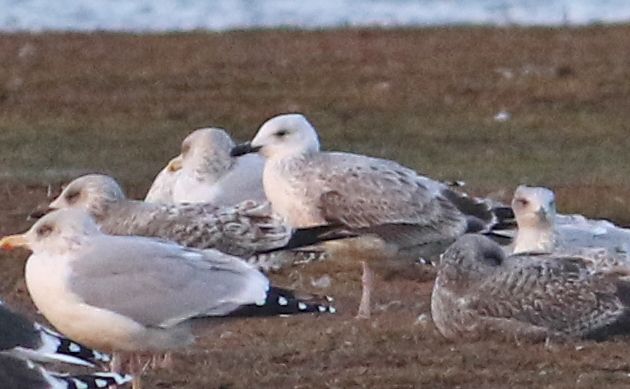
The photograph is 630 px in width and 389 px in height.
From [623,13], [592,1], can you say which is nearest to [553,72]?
[623,13]

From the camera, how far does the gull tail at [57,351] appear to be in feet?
23.6

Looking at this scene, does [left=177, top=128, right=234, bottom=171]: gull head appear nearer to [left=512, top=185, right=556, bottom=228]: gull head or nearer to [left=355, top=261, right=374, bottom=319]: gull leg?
[left=355, top=261, right=374, bottom=319]: gull leg

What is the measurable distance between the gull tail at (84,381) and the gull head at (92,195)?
271cm

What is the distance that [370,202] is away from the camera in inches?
392

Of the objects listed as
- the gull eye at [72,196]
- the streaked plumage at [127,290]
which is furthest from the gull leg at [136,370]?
the gull eye at [72,196]

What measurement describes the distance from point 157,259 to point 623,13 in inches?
751

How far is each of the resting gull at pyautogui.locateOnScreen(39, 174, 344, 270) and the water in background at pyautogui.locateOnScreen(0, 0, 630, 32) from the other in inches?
519

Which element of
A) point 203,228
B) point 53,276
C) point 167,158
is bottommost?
point 53,276

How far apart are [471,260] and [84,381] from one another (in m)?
2.57

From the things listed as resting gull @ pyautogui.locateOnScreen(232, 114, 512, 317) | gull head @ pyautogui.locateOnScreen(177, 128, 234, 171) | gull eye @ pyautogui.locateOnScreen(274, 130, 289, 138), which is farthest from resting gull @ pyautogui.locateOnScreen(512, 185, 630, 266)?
gull head @ pyautogui.locateOnScreen(177, 128, 234, 171)

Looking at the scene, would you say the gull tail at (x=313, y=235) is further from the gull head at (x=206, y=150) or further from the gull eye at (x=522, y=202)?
the gull head at (x=206, y=150)

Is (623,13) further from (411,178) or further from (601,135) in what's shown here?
(411,178)

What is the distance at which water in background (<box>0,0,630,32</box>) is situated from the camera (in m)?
24.2

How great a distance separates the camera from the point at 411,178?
10.1 m
